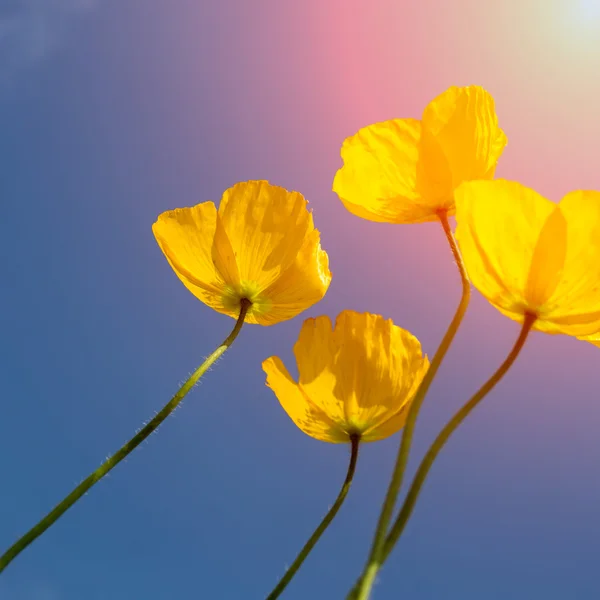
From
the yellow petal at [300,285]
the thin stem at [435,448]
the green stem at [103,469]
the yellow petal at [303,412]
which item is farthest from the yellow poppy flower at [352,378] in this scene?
the thin stem at [435,448]

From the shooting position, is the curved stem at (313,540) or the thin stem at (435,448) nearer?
the thin stem at (435,448)

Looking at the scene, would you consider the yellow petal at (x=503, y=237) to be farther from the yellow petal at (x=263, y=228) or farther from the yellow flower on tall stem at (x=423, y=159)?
the yellow petal at (x=263, y=228)

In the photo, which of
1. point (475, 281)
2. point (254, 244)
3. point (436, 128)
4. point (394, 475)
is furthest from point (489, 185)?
point (254, 244)

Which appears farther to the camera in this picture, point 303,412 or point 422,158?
point 303,412

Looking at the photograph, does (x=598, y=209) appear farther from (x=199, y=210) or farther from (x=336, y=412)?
(x=199, y=210)

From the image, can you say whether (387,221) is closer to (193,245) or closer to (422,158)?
(422,158)

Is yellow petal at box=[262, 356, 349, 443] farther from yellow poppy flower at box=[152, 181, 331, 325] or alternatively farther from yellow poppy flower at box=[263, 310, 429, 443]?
yellow poppy flower at box=[152, 181, 331, 325]

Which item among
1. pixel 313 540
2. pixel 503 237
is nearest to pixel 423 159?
pixel 503 237
